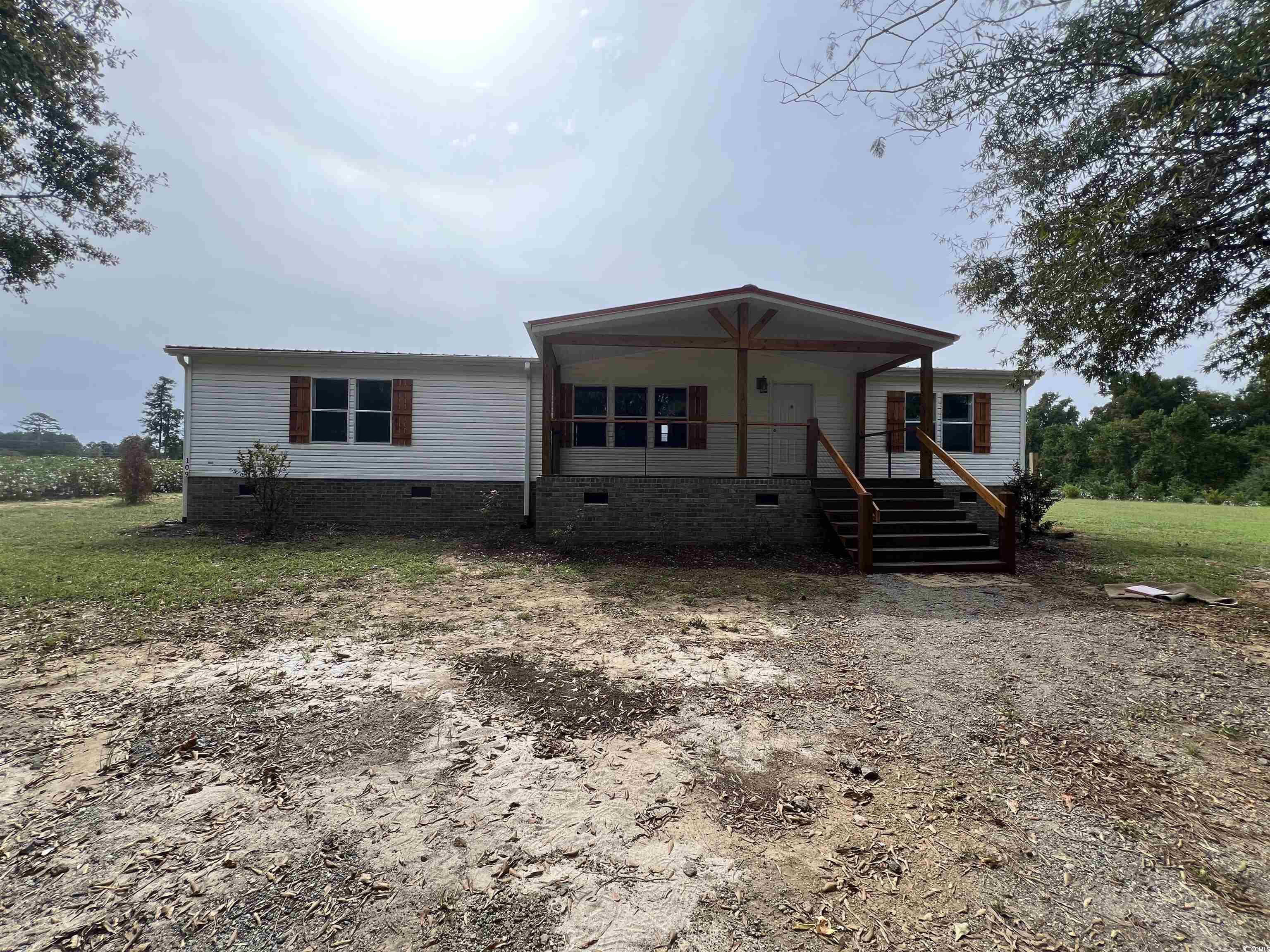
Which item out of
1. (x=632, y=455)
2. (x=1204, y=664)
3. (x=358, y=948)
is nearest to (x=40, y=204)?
(x=632, y=455)

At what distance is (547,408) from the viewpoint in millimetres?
8734

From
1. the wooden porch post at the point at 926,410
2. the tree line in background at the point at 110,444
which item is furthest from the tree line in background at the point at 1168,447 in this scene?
the tree line in background at the point at 110,444

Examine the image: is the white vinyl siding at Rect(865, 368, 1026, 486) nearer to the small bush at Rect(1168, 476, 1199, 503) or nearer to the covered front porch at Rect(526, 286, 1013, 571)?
the covered front porch at Rect(526, 286, 1013, 571)

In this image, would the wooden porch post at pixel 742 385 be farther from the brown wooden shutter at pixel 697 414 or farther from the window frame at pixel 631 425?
the window frame at pixel 631 425

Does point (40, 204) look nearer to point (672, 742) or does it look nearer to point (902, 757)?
point (672, 742)

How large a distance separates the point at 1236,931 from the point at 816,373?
403 inches

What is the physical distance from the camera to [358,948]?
1.53 m

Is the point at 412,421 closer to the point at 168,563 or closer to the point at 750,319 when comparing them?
the point at 168,563

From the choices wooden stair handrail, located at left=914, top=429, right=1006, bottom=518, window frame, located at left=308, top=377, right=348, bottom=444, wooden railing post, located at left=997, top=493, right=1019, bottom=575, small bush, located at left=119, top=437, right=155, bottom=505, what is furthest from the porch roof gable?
small bush, located at left=119, top=437, right=155, bottom=505

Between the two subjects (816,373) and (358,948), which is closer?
(358,948)

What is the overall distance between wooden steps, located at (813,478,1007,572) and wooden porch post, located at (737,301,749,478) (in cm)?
135

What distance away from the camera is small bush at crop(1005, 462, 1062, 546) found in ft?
31.7

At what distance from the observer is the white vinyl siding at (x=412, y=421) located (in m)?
10.2

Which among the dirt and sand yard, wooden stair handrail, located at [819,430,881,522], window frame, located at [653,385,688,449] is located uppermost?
window frame, located at [653,385,688,449]
